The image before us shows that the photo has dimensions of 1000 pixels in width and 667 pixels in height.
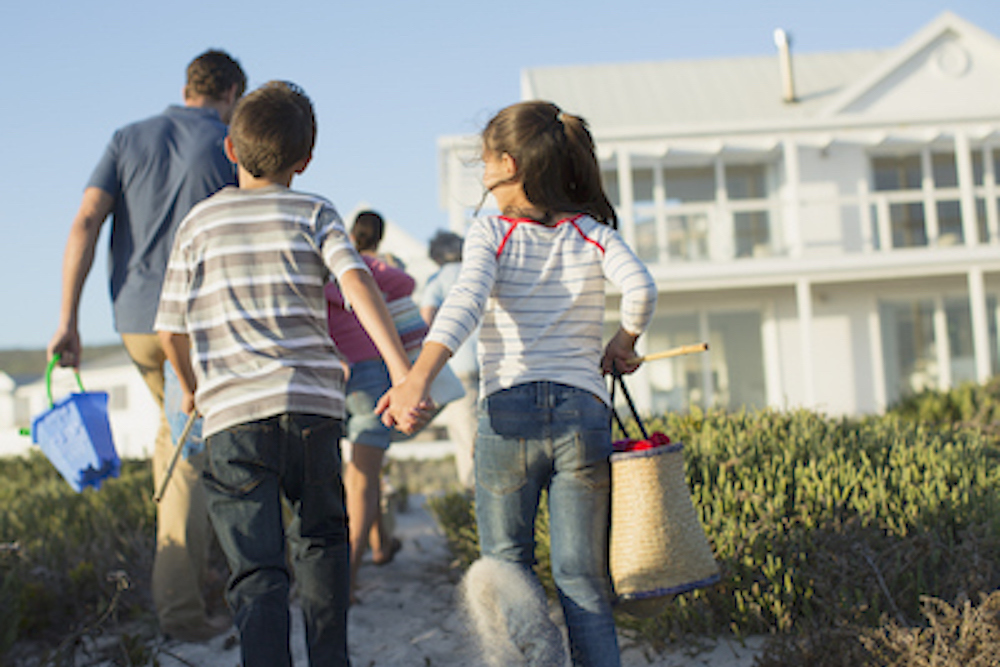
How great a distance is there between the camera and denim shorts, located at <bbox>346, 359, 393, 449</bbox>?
139 inches

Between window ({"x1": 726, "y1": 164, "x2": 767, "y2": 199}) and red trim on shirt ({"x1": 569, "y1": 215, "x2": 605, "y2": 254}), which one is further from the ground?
window ({"x1": 726, "y1": 164, "x2": 767, "y2": 199})

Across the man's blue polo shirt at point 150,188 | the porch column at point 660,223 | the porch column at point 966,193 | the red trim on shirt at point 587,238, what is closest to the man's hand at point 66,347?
the man's blue polo shirt at point 150,188

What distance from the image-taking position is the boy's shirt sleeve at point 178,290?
2.45 m

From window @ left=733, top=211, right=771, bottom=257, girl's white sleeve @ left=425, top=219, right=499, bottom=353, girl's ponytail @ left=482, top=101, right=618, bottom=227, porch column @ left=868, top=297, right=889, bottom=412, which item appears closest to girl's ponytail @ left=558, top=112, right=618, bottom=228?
girl's ponytail @ left=482, top=101, right=618, bottom=227

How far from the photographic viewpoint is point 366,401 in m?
3.53

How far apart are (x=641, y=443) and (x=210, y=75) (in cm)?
236

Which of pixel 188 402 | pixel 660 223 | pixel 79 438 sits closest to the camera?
pixel 188 402

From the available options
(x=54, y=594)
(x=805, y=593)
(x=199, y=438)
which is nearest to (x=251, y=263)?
(x=199, y=438)

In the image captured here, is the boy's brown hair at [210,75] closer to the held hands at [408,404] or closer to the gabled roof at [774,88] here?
the held hands at [408,404]

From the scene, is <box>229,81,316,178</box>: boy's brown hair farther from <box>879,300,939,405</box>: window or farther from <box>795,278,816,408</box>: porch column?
<box>879,300,939,405</box>: window

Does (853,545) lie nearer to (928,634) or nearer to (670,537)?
(928,634)

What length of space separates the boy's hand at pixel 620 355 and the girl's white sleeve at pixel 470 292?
391 millimetres

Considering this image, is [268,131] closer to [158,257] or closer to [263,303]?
[263,303]

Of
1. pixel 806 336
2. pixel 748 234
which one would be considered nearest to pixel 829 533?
pixel 806 336
